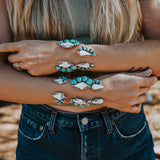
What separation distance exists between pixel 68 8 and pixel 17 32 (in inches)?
9.0

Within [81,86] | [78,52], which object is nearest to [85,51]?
[78,52]

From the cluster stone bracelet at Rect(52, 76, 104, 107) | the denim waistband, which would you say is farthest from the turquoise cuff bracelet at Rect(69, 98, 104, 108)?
the denim waistband

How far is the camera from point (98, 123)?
992 mm

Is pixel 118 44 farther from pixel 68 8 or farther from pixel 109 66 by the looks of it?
pixel 68 8

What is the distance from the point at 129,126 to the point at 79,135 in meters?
0.23

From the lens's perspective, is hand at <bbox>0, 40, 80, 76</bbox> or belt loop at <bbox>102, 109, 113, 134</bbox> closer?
hand at <bbox>0, 40, 80, 76</bbox>

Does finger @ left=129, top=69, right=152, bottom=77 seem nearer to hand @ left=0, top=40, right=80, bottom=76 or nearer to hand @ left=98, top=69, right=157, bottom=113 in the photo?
hand @ left=98, top=69, right=157, bottom=113

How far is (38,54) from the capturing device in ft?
2.92

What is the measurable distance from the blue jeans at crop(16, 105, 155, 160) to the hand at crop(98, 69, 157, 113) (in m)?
0.10

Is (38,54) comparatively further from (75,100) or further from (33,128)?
(33,128)

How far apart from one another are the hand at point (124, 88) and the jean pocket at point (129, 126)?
12 cm

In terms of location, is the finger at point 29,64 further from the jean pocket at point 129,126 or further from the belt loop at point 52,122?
the jean pocket at point 129,126

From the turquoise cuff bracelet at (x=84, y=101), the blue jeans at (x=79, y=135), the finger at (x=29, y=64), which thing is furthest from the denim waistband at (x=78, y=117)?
the finger at (x=29, y=64)

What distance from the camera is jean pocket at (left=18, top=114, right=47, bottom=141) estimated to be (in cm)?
101
